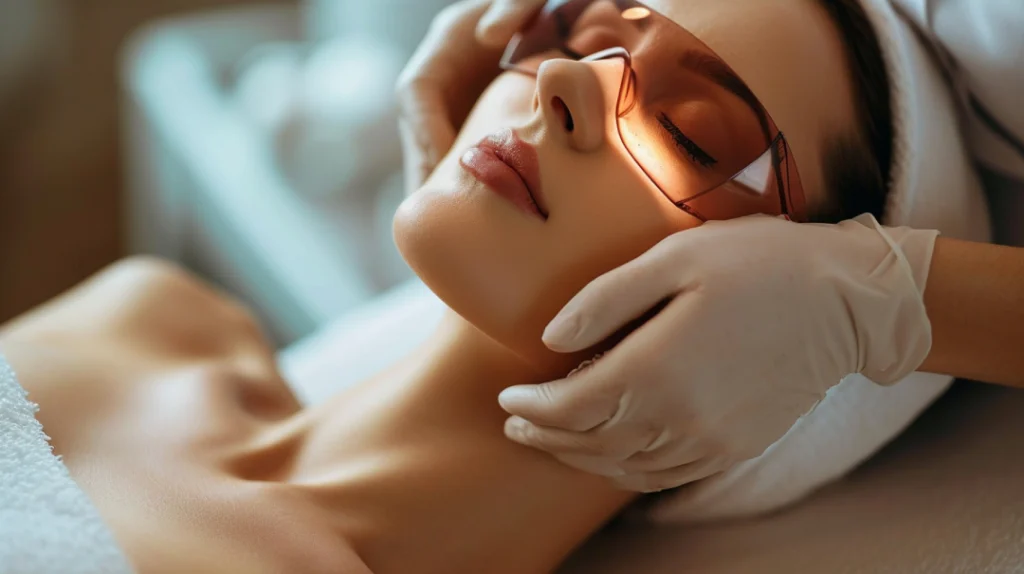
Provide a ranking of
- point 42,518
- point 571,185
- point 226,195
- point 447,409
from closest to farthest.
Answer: point 42,518 < point 571,185 < point 447,409 < point 226,195

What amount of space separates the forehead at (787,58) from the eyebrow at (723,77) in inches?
1.3

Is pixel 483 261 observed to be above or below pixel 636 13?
below

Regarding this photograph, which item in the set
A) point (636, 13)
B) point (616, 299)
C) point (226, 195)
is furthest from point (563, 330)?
point (226, 195)

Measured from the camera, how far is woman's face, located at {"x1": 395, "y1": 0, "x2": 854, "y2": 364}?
0.79 meters

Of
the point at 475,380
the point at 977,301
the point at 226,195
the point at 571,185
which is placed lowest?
the point at 226,195

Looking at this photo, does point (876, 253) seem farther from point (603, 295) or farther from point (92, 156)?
point (92, 156)

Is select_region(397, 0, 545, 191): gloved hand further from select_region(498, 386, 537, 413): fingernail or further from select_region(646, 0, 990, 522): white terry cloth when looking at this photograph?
select_region(646, 0, 990, 522): white terry cloth

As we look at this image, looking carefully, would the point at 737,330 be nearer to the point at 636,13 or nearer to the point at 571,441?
the point at 571,441

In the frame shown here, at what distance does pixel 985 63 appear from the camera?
0.88m

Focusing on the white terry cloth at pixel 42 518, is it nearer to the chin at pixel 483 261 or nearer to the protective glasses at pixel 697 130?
the chin at pixel 483 261

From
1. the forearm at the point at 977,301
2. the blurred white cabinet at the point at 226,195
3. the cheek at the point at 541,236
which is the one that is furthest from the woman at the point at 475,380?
the blurred white cabinet at the point at 226,195

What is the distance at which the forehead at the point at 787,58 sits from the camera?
2.65 feet

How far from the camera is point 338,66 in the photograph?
75.7 inches

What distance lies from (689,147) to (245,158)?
1338 mm
